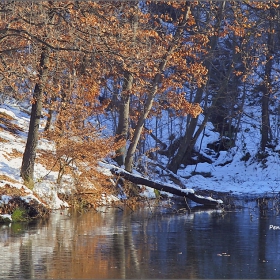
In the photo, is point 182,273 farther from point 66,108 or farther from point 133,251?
point 66,108

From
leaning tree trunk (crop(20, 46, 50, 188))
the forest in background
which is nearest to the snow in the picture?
leaning tree trunk (crop(20, 46, 50, 188))

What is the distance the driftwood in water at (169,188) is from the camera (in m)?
24.5

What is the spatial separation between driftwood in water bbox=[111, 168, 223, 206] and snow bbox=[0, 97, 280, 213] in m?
0.18

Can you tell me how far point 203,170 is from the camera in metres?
39.0

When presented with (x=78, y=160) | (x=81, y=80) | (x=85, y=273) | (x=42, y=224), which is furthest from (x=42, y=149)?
(x=85, y=273)

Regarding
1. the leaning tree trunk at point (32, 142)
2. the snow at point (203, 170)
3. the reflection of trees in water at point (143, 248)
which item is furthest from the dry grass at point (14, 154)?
the reflection of trees in water at point (143, 248)

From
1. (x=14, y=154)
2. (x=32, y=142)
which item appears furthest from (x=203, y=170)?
(x=32, y=142)

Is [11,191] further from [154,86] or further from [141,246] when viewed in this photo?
[154,86]

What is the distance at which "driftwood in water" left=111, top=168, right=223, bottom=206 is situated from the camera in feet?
80.3

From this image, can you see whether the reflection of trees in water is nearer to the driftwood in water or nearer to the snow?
the snow

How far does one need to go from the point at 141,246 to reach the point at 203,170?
24.5m

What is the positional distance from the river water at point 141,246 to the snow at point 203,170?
1725 millimetres

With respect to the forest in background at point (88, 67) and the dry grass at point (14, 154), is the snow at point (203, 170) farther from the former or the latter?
the forest in background at point (88, 67)

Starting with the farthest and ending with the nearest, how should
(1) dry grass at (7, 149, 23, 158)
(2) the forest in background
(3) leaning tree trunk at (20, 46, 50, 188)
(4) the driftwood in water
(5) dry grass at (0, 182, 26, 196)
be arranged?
(4) the driftwood in water
(1) dry grass at (7, 149, 23, 158)
(3) leaning tree trunk at (20, 46, 50, 188)
(5) dry grass at (0, 182, 26, 196)
(2) the forest in background
